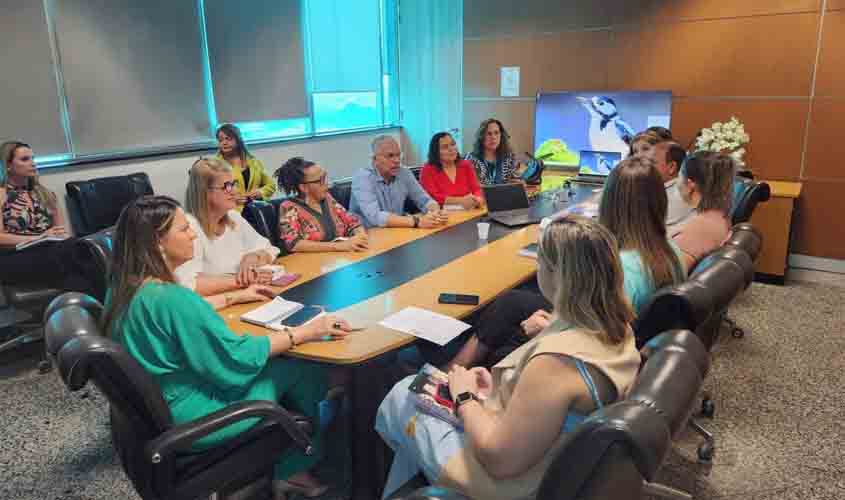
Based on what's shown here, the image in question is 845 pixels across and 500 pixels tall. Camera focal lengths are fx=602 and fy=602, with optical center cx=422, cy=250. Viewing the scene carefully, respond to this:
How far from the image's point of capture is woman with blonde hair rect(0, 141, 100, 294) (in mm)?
3404

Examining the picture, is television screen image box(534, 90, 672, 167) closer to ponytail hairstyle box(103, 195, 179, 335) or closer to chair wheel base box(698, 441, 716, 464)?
chair wheel base box(698, 441, 716, 464)

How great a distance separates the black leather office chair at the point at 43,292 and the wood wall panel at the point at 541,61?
14.2 feet

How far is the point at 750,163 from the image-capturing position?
16.3 ft

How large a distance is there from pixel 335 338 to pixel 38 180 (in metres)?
2.93

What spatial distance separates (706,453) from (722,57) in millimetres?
3688

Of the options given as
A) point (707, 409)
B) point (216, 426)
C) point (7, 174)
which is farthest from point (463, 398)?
point (7, 174)

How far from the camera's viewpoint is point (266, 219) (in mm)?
3193

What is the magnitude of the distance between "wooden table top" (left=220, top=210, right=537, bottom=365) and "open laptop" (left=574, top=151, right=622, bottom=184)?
6.95 ft

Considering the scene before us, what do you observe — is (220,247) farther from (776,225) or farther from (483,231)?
(776,225)

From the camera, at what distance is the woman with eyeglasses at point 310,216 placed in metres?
3.09

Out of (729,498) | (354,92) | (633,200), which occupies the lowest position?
(729,498)

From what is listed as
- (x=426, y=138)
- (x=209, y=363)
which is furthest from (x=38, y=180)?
(x=426, y=138)

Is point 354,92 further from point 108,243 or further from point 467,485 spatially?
point 467,485

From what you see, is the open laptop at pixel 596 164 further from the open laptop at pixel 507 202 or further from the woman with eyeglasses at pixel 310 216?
the woman with eyeglasses at pixel 310 216
